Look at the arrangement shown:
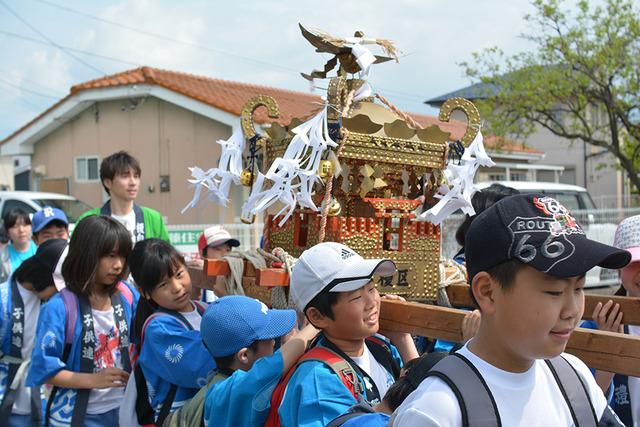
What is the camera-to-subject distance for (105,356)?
309 cm

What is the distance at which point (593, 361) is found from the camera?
159cm

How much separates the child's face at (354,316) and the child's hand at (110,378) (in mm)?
1397

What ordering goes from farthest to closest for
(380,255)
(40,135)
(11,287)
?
A: (40,135)
(11,287)
(380,255)

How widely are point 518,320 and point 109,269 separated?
231cm

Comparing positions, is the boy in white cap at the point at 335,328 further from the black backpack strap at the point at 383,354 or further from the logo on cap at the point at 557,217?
the logo on cap at the point at 557,217

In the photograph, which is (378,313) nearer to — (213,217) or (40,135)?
(213,217)

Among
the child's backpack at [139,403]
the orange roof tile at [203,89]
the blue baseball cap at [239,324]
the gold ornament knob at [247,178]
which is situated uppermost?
the orange roof tile at [203,89]

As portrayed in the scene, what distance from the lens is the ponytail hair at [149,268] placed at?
2.85 metres

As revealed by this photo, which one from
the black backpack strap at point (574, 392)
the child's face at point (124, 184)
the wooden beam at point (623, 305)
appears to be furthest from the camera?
the child's face at point (124, 184)

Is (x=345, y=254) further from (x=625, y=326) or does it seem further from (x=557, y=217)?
(x=625, y=326)

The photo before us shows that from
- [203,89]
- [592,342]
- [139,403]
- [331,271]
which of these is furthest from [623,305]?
[203,89]

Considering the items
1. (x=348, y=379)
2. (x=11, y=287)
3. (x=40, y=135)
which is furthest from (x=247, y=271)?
(x=40, y=135)

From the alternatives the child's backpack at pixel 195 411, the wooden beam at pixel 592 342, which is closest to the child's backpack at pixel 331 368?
the wooden beam at pixel 592 342

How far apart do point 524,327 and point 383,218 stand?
121 centimetres
